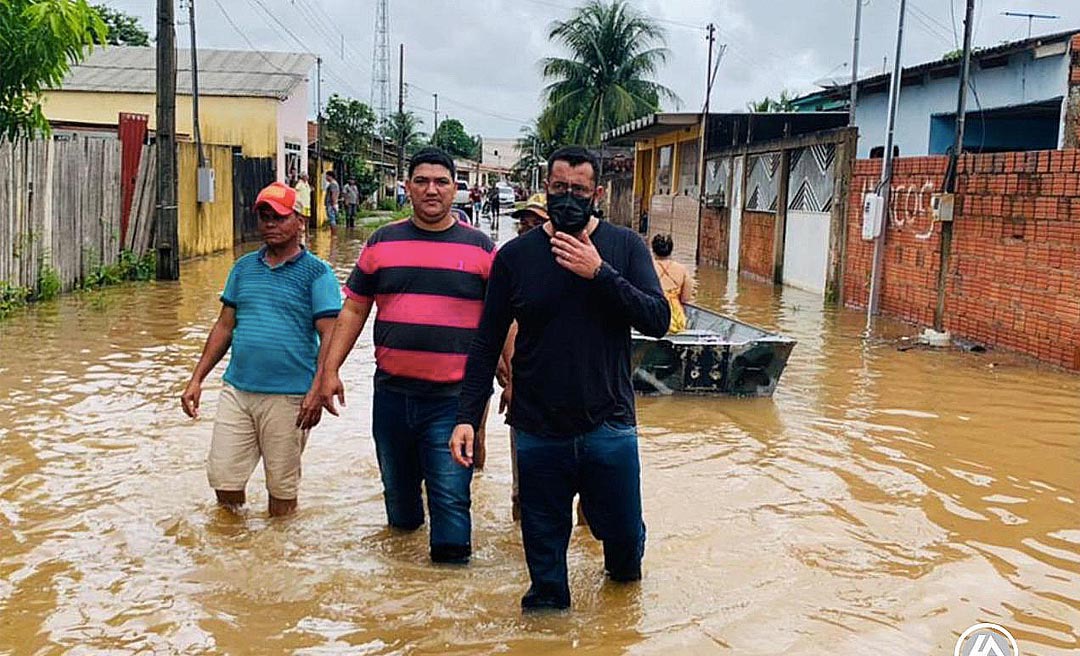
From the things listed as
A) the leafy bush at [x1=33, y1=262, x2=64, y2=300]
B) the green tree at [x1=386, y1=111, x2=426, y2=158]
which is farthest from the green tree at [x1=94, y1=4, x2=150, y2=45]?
the leafy bush at [x1=33, y1=262, x2=64, y2=300]

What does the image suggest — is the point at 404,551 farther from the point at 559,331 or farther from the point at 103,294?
the point at 103,294

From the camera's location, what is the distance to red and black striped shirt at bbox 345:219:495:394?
17.2 ft

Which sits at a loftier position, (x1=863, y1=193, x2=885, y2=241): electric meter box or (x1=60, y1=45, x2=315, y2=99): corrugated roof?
(x1=60, y1=45, x2=315, y2=99): corrugated roof

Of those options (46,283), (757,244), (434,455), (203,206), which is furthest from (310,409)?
(203,206)

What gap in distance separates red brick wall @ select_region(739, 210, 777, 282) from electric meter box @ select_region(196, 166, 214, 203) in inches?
415

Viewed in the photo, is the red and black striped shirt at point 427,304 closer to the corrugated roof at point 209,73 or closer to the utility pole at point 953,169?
the utility pole at point 953,169

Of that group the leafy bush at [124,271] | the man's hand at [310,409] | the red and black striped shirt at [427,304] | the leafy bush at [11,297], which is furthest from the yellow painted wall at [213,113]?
the red and black striped shirt at [427,304]

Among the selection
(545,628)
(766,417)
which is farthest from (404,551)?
(766,417)

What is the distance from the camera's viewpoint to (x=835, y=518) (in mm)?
6422

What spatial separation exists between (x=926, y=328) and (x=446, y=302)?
10.3 metres

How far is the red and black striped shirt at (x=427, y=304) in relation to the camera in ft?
17.2

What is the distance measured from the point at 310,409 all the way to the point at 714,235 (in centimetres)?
2127

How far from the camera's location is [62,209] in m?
14.7

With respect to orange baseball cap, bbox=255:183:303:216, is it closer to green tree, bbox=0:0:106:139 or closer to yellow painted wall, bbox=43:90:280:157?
green tree, bbox=0:0:106:139
